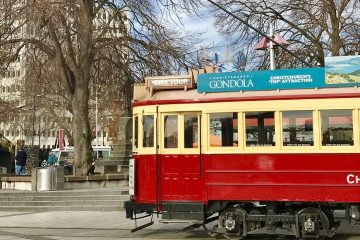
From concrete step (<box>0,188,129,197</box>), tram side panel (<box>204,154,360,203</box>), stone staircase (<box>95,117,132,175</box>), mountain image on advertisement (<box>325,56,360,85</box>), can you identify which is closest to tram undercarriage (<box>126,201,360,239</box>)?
tram side panel (<box>204,154,360,203</box>)

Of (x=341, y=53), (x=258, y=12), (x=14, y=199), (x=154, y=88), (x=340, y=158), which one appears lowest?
(x=14, y=199)

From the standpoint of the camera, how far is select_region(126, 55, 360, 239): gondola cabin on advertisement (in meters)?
9.95

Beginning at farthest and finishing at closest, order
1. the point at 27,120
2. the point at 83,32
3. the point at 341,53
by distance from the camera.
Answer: the point at 27,120 → the point at 341,53 → the point at 83,32

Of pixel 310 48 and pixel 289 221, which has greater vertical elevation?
pixel 310 48

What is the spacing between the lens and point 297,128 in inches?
401

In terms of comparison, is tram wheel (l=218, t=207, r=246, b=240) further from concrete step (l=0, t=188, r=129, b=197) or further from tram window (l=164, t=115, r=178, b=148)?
concrete step (l=0, t=188, r=129, b=197)

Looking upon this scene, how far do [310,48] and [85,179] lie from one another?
37.5 feet

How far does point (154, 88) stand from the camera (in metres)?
11.3

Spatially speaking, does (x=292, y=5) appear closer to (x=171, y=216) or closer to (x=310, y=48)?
(x=310, y=48)

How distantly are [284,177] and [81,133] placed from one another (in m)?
13.8

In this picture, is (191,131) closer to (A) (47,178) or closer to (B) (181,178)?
(B) (181,178)

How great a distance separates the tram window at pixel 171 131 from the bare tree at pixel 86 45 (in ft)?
32.7

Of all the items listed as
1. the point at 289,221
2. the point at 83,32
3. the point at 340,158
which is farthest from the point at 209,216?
the point at 83,32

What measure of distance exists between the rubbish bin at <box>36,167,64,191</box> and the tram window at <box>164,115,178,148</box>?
31.9 ft
